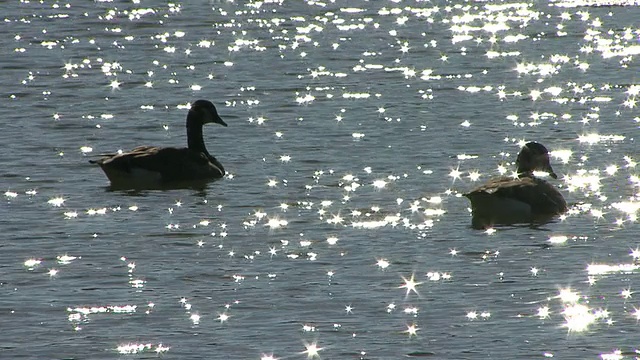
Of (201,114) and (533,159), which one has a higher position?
(201,114)

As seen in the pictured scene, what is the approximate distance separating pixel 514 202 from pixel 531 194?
0.30 meters

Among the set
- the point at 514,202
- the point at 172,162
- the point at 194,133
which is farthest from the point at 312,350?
the point at 194,133

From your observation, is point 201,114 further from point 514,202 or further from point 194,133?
point 514,202

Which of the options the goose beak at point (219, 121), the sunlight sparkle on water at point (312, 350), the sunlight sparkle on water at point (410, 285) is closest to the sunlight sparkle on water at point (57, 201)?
the goose beak at point (219, 121)

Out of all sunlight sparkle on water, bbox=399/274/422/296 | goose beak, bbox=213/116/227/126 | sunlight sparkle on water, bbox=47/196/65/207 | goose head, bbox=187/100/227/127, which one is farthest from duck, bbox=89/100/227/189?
sunlight sparkle on water, bbox=399/274/422/296

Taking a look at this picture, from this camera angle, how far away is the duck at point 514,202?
21391 mm

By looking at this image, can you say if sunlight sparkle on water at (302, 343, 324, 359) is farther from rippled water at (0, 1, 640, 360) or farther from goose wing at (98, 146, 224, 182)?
goose wing at (98, 146, 224, 182)

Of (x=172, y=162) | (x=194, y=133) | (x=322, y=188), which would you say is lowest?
(x=322, y=188)

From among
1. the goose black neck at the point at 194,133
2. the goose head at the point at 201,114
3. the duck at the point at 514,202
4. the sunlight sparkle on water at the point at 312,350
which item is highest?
the goose head at the point at 201,114

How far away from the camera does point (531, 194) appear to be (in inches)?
857

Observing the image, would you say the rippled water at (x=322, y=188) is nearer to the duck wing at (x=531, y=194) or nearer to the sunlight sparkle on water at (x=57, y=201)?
the sunlight sparkle on water at (x=57, y=201)

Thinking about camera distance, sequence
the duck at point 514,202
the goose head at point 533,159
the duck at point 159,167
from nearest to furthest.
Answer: the duck at point 514,202 → the goose head at point 533,159 → the duck at point 159,167

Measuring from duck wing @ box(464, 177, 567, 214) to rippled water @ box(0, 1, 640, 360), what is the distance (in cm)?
34

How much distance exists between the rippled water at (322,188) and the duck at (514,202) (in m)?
0.31
